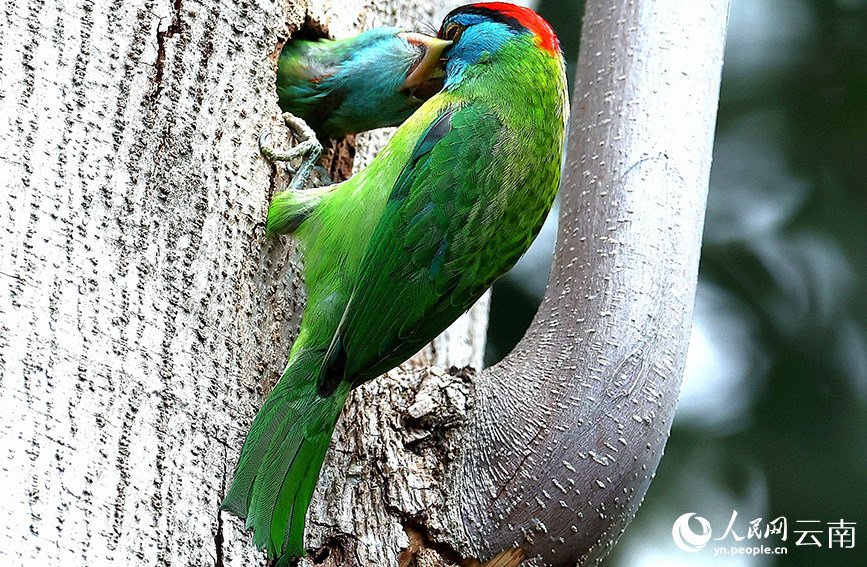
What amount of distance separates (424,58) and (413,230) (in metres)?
0.65

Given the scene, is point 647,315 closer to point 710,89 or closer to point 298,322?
point 710,89

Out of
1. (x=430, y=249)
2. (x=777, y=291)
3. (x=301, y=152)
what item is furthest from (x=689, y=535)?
A: (x=301, y=152)

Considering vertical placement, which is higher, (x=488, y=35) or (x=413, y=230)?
(x=488, y=35)

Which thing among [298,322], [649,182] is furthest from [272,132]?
[649,182]

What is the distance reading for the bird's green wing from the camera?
1993 mm

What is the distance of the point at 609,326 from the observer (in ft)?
6.48

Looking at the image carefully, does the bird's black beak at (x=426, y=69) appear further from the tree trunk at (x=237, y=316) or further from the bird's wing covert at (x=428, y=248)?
the bird's wing covert at (x=428, y=248)

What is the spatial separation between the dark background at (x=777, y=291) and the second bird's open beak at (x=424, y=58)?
2.24m

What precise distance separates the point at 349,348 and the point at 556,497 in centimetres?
56

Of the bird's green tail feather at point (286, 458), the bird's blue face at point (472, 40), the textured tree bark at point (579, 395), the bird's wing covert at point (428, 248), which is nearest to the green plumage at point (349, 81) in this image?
the bird's blue face at point (472, 40)

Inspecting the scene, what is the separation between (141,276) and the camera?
1.67m

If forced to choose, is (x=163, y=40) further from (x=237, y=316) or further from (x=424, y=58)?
(x=424, y=58)

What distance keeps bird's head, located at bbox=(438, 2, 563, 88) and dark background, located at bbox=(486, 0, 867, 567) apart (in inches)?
89.6

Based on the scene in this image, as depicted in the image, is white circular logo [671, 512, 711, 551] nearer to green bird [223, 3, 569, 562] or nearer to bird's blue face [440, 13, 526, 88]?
green bird [223, 3, 569, 562]
